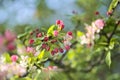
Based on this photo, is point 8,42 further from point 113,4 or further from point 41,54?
point 113,4

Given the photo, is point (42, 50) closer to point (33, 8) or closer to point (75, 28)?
point (75, 28)

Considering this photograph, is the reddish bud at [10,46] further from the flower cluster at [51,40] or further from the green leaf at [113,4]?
the green leaf at [113,4]

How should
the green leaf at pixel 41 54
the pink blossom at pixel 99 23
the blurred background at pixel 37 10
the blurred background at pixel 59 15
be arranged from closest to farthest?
the green leaf at pixel 41 54, the pink blossom at pixel 99 23, the blurred background at pixel 59 15, the blurred background at pixel 37 10

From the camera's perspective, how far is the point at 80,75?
8.81 ft

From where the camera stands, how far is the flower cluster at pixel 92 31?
1.98 m

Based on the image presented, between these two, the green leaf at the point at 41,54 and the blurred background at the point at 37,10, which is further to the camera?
the blurred background at the point at 37,10

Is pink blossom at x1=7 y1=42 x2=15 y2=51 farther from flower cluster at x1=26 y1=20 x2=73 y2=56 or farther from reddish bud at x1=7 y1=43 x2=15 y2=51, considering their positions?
flower cluster at x1=26 y1=20 x2=73 y2=56

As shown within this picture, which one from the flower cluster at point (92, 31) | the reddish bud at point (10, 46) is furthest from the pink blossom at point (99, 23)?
the reddish bud at point (10, 46)

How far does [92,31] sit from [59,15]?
145cm

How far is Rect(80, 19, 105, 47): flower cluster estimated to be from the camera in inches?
78.0

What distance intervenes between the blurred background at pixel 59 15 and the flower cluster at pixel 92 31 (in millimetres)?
81

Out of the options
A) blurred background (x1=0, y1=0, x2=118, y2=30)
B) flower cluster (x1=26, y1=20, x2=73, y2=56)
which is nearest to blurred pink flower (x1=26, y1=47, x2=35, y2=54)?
flower cluster (x1=26, y1=20, x2=73, y2=56)

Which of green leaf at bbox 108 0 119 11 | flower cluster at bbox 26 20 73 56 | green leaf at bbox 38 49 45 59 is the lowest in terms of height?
green leaf at bbox 38 49 45 59

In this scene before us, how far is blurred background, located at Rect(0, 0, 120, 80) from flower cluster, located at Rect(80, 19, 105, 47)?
0.26 ft
